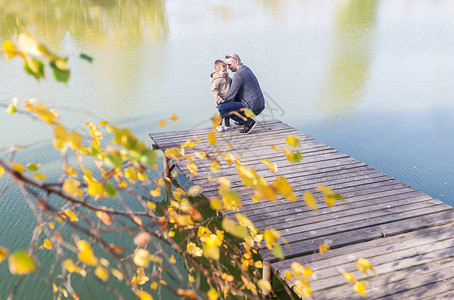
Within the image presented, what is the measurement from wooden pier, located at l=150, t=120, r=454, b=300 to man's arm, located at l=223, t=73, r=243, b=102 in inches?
31.8

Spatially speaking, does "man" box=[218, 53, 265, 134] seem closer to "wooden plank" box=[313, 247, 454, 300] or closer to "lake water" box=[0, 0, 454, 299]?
"lake water" box=[0, 0, 454, 299]

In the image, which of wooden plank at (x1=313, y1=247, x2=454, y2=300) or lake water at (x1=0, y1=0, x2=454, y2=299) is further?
lake water at (x1=0, y1=0, x2=454, y2=299)

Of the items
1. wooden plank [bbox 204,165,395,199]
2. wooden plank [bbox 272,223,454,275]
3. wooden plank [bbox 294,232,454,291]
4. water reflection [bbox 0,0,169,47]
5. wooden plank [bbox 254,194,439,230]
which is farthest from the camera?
water reflection [bbox 0,0,169,47]

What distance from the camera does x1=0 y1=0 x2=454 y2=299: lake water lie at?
5.42 m

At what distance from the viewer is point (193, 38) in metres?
12.5

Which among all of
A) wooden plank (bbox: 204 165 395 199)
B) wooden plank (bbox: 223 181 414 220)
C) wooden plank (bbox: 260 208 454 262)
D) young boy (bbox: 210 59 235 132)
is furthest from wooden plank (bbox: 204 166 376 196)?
young boy (bbox: 210 59 235 132)

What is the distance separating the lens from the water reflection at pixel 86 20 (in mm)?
12938

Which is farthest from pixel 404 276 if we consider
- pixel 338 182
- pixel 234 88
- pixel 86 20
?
pixel 86 20

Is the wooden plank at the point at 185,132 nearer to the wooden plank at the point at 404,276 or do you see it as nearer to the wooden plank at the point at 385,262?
the wooden plank at the point at 385,262

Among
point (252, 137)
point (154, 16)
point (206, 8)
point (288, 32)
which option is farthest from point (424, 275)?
point (206, 8)

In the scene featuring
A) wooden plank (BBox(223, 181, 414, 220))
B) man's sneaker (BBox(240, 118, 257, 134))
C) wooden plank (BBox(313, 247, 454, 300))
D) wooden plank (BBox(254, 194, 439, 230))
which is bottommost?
wooden plank (BBox(313, 247, 454, 300))

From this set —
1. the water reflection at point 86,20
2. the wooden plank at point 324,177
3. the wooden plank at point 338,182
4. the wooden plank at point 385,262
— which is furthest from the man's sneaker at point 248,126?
the water reflection at point 86,20

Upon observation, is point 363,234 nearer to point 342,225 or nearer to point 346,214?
point 342,225

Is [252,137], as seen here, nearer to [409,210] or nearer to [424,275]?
[409,210]
